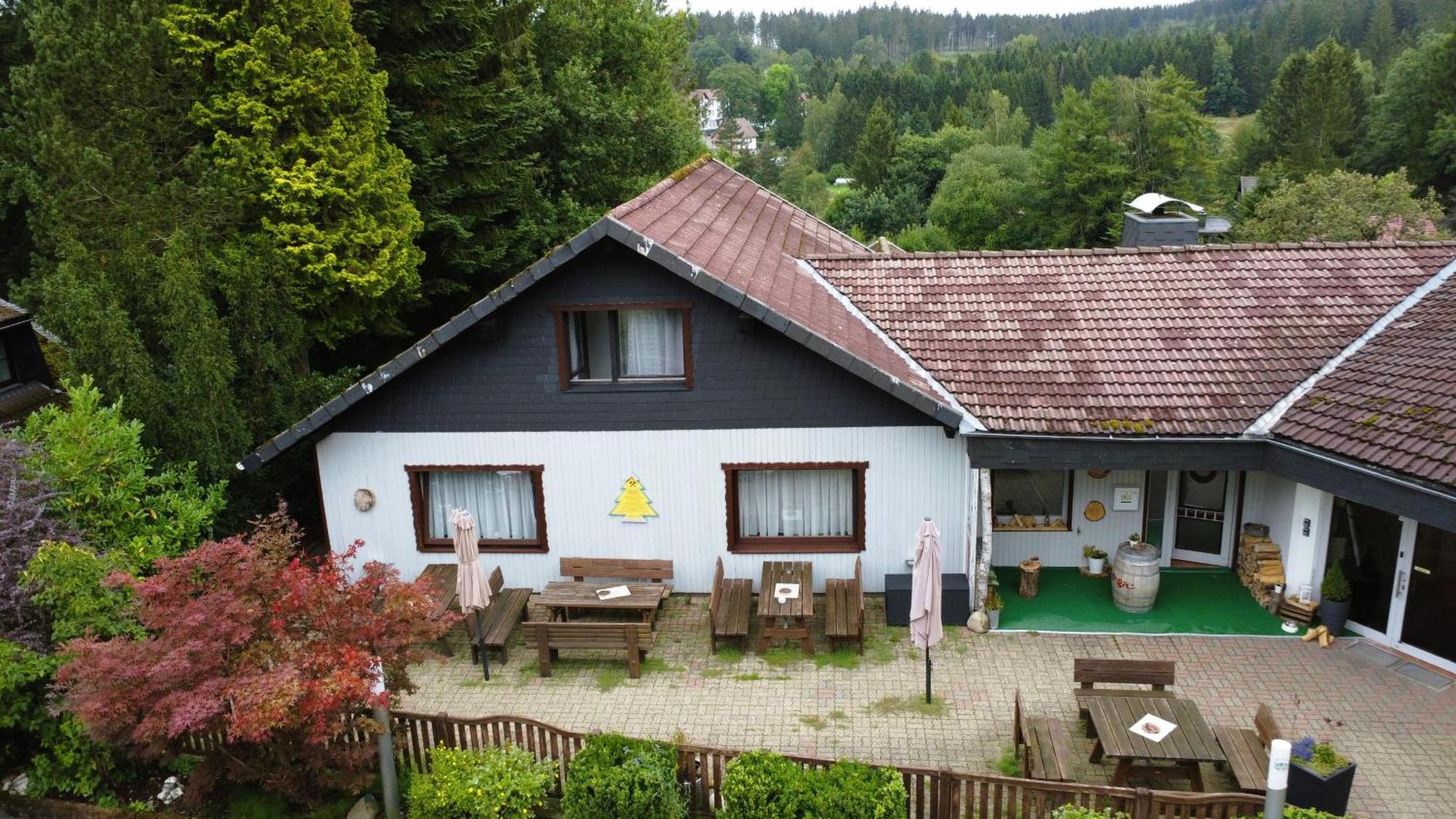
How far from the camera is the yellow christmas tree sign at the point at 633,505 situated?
14141 mm

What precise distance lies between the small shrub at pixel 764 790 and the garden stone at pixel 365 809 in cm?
395

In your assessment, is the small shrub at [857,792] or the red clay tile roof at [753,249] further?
the red clay tile roof at [753,249]

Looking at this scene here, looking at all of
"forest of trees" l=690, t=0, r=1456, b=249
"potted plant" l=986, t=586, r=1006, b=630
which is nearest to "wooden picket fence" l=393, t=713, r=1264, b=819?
"potted plant" l=986, t=586, r=1006, b=630

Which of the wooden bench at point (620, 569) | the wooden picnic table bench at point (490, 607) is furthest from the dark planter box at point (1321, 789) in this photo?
the wooden picnic table bench at point (490, 607)

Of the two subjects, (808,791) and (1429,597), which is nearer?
(808,791)

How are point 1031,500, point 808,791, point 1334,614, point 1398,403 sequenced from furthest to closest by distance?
1. point 1031,500
2. point 1334,614
3. point 1398,403
4. point 808,791

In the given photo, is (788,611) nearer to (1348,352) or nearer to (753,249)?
(753,249)

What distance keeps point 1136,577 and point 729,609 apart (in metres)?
5.85

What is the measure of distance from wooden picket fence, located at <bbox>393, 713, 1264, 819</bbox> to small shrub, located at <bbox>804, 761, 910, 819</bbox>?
7.2 inches

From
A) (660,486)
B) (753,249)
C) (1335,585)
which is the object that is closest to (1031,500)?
(1335,585)

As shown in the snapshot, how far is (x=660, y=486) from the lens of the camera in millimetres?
14133

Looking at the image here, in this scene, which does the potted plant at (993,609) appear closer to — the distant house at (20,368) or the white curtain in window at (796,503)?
the white curtain in window at (796,503)

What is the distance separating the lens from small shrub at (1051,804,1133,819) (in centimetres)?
859

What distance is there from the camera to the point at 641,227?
43.7 feet
